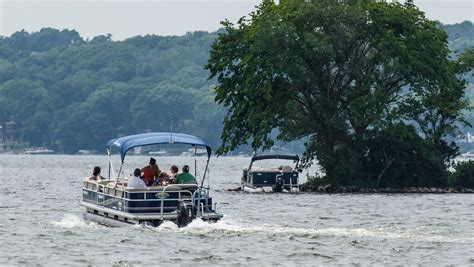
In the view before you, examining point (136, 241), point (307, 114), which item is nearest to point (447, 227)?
point (136, 241)

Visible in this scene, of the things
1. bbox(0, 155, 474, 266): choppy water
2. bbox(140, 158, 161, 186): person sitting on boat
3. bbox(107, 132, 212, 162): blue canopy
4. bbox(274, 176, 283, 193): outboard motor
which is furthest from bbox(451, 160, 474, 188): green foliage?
bbox(140, 158, 161, 186): person sitting on boat

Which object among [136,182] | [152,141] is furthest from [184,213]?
[152,141]

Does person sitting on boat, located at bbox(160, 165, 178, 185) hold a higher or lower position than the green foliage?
lower

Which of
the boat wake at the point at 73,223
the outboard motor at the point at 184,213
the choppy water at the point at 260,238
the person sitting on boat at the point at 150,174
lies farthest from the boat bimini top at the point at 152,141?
the choppy water at the point at 260,238

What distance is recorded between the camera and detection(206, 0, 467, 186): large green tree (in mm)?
79312

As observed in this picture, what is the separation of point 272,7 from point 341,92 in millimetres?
6926

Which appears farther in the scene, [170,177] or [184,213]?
[170,177]

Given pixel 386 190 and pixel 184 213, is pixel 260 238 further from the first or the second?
pixel 386 190

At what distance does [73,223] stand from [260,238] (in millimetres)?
9788

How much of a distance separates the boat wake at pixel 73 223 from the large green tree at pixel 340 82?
991 inches

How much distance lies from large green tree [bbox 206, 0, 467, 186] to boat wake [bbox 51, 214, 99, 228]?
82.6ft

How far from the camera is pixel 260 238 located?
147 feet

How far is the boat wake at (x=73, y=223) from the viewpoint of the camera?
5038cm

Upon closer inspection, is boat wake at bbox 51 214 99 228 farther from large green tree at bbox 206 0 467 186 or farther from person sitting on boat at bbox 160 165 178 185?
large green tree at bbox 206 0 467 186
